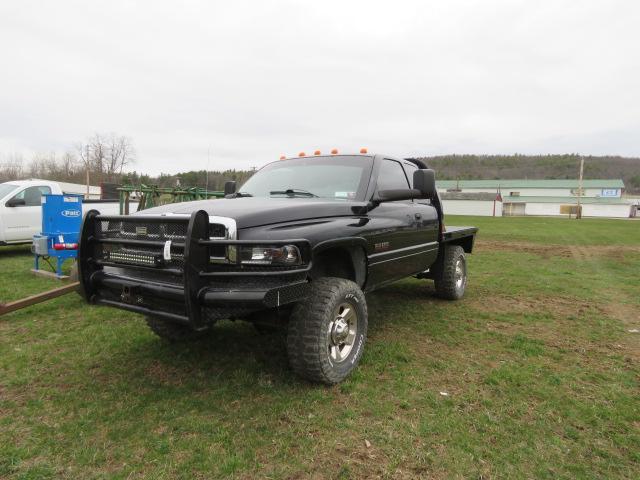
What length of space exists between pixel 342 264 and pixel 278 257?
41.3 inches

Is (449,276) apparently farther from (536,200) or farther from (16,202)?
(536,200)

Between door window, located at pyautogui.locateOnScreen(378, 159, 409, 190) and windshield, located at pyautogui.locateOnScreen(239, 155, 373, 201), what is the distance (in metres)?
0.19

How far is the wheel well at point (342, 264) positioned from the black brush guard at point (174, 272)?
1.70 feet

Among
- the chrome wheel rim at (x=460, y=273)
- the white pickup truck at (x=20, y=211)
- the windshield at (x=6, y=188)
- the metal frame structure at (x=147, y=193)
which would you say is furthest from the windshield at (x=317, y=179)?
the windshield at (x=6, y=188)

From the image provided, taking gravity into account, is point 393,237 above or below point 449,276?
above

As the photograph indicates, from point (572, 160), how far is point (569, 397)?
149410 millimetres

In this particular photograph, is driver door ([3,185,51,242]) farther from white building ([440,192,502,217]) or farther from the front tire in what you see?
white building ([440,192,502,217])

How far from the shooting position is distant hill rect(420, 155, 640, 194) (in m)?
118

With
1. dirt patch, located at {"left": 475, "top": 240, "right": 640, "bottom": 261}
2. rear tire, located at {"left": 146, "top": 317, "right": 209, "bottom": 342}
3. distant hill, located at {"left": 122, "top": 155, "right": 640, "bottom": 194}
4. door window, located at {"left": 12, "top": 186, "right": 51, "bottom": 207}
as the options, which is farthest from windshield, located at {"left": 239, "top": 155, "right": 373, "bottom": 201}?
distant hill, located at {"left": 122, "top": 155, "right": 640, "bottom": 194}

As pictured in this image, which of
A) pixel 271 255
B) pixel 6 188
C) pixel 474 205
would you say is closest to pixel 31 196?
pixel 6 188

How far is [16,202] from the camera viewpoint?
31.9 ft

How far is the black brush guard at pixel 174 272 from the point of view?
272 centimetres

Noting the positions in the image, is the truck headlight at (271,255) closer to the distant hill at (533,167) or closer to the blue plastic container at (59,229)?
the blue plastic container at (59,229)

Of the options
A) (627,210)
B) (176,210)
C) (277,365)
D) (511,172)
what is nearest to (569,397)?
(277,365)
